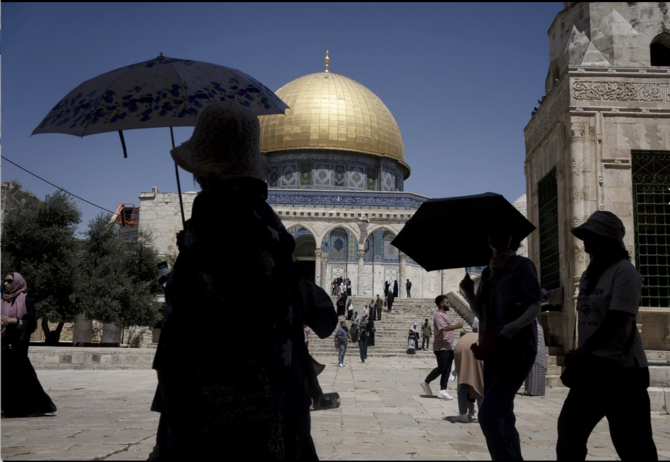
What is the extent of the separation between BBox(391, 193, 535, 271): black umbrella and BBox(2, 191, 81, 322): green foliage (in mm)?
15154

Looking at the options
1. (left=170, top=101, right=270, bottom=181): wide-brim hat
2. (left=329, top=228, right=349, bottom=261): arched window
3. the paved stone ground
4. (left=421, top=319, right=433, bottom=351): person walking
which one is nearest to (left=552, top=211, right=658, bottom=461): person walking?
the paved stone ground

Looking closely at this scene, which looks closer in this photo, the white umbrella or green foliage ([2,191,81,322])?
the white umbrella

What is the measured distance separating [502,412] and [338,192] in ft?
104

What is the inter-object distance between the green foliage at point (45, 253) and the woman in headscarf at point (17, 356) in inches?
456

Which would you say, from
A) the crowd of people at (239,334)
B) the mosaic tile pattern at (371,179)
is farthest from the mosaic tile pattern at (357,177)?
the crowd of people at (239,334)

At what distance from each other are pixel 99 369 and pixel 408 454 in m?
10.8

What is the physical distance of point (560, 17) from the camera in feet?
41.5

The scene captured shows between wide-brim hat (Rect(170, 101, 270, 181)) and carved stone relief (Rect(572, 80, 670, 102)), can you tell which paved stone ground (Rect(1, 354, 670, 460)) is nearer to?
wide-brim hat (Rect(170, 101, 270, 181))

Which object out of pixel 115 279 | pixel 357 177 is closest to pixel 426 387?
pixel 115 279

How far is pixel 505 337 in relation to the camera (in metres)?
3.29

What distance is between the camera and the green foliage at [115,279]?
17.7 m

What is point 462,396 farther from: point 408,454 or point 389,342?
point 389,342

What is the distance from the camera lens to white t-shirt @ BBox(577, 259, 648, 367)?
3.10 metres

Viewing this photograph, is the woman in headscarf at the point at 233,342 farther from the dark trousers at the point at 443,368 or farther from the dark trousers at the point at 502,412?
the dark trousers at the point at 443,368
